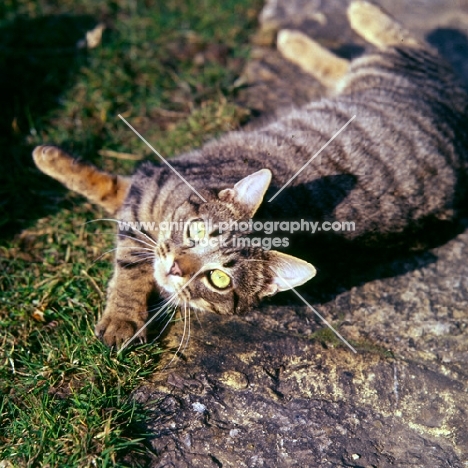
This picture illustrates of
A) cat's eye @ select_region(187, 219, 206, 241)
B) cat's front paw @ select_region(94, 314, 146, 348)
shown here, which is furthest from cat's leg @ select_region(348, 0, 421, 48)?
cat's front paw @ select_region(94, 314, 146, 348)

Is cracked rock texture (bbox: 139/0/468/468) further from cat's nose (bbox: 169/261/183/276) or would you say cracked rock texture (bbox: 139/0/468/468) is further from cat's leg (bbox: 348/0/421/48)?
cat's leg (bbox: 348/0/421/48)

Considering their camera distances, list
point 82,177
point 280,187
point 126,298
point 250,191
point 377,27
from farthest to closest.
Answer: point 377,27, point 82,177, point 280,187, point 126,298, point 250,191

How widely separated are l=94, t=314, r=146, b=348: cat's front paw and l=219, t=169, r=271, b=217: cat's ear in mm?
727

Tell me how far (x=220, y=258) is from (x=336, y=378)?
2.59 ft

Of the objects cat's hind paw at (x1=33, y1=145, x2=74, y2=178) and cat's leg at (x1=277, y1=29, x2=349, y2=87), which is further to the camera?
cat's leg at (x1=277, y1=29, x2=349, y2=87)

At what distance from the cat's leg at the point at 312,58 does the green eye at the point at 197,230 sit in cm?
232

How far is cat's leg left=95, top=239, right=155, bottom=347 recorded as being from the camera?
101 inches

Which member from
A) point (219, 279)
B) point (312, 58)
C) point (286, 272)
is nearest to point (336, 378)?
point (286, 272)

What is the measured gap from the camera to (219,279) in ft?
8.60

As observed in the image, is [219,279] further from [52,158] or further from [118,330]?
[52,158]

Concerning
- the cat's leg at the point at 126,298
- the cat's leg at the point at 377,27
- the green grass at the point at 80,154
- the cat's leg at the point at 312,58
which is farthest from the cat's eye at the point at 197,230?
the cat's leg at the point at 377,27

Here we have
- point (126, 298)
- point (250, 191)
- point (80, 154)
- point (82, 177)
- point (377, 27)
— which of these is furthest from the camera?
point (377, 27)

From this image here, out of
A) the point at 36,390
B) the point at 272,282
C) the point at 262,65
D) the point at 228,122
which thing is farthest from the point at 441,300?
the point at 262,65

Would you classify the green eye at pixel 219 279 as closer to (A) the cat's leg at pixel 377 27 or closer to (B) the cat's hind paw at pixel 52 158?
(B) the cat's hind paw at pixel 52 158
